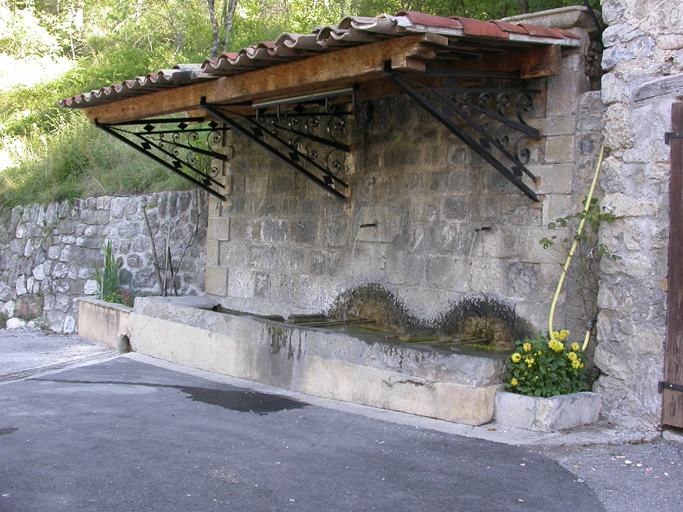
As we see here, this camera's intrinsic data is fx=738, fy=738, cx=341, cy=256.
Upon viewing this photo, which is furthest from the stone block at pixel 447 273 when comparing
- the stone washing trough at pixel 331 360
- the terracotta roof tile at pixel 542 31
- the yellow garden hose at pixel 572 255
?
the terracotta roof tile at pixel 542 31

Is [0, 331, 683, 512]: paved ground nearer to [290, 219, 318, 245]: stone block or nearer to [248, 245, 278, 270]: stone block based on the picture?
[290, 219, 318, 245]: stone block

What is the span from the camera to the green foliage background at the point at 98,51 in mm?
10945

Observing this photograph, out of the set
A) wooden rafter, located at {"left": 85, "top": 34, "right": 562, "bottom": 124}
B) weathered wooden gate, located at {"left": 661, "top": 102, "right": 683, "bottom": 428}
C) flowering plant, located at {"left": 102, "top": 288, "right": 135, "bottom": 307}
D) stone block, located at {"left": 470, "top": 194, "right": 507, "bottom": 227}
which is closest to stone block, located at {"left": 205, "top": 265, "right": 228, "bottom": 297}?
flowering plant, located at {"left": 102, "top": 288, "right": 135, "bottom": 307}

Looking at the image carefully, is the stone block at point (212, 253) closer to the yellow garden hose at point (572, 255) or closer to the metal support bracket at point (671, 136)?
the yellow garden hose at point (572, 255)

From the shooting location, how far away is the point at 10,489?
3.88 m

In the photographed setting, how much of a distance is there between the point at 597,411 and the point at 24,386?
4.83 meters

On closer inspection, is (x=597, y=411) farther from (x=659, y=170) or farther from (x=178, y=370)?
(x=178, y=370)

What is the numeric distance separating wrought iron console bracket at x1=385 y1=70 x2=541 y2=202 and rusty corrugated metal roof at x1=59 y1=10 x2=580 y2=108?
244 mm

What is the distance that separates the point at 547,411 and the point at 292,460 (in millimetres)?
1671

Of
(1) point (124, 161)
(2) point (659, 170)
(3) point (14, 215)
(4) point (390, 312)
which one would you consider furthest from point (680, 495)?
(3) point (14, 215)

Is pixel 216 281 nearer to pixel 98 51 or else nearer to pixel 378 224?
pixel 378 224

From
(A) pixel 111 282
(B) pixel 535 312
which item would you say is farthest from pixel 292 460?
(A) pixel 111 282

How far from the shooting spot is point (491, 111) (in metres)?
5.41

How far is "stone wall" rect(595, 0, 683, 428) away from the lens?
15.1 feet
